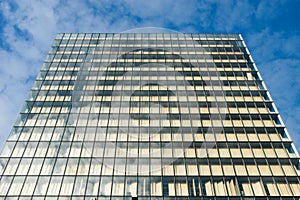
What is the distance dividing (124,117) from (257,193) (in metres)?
23.9

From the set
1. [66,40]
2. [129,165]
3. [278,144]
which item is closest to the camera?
[129,165]

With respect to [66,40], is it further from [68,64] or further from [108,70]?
[108,70]

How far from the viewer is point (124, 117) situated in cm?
4981

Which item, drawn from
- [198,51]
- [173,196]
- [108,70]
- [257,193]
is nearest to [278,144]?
[257,193]

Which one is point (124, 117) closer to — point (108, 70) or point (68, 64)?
point (108, 70)

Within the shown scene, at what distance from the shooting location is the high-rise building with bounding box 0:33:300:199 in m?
39.6

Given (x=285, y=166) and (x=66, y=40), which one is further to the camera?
(x=66, y=40)

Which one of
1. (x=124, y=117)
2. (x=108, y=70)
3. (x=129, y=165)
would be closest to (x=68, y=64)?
(x=108, y=70)

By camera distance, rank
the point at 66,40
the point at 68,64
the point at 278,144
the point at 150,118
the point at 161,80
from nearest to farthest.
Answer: the point at 278,144 < the point at 150,118 < the point at 161,80 < the point at 68,64 < the point at 66,40

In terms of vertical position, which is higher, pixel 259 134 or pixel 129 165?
pixel 259 134

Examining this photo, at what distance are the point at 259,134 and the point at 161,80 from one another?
2097 centimetres

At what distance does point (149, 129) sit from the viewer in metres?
47.6

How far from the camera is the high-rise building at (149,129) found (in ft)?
130

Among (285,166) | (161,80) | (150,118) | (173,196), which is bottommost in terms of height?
(173,196)
